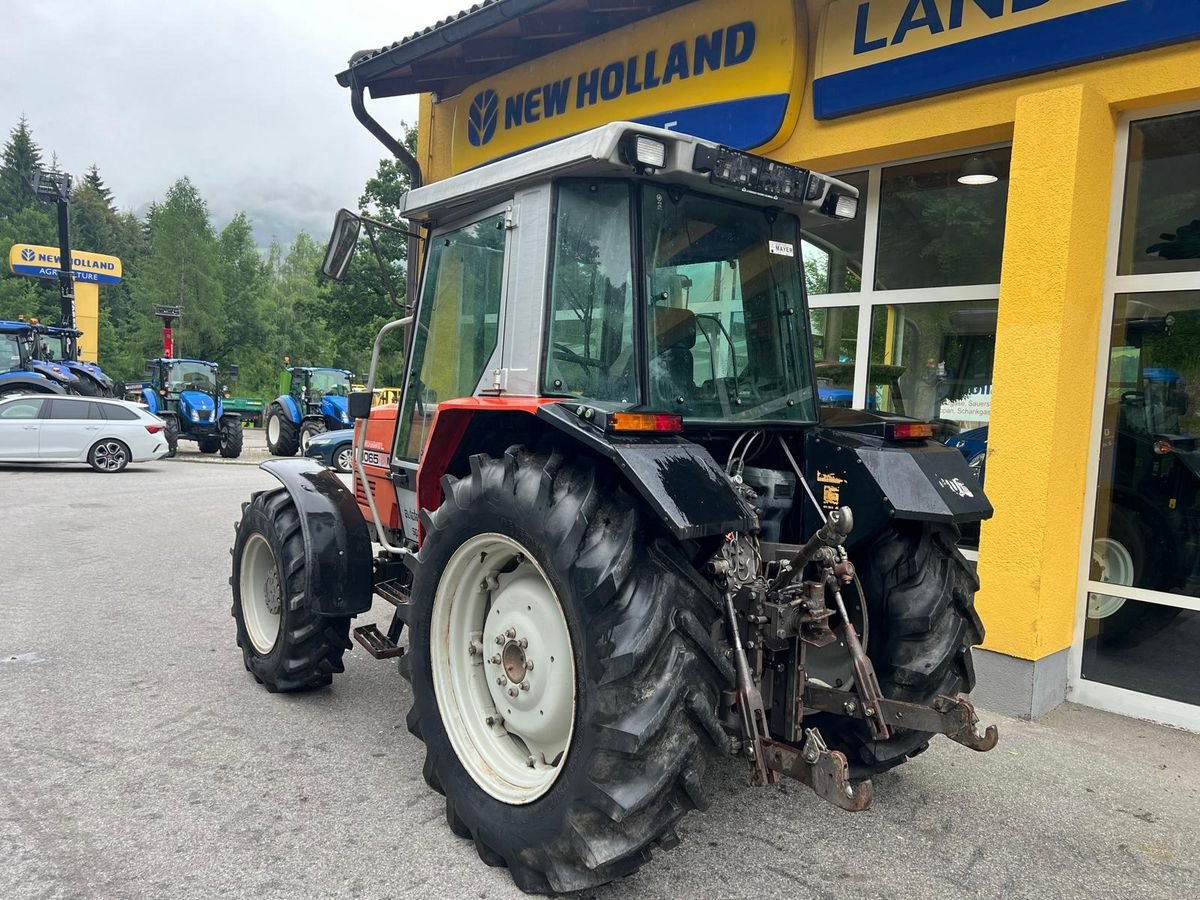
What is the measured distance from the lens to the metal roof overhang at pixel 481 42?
6.39 m

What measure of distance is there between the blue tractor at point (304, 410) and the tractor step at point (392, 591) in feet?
50.1

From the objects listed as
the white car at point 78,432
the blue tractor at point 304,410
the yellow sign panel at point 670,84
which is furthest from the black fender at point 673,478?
the blue tractor at point 304,410

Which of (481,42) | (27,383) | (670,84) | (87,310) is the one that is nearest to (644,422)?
(670,84)

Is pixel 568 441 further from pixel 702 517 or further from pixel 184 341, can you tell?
pixel 184 341

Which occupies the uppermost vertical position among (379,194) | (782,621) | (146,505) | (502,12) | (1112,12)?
(379,194)

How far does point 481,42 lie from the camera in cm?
724

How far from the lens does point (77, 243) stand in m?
62.5

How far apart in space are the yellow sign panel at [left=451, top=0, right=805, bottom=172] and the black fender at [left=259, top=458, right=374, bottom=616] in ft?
12.2

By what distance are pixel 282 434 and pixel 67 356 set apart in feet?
16.9

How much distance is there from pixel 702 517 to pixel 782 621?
48cm

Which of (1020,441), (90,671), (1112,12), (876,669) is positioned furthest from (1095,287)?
(90,671)

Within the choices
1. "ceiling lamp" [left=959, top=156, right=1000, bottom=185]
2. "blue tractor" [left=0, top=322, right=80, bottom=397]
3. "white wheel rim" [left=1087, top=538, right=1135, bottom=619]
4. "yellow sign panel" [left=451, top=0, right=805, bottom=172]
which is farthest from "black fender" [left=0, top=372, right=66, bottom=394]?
"white wheel rim" [left=1087, top=538, right=1135, bottom=619]

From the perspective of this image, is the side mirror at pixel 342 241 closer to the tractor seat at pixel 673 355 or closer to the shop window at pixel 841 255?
the tractor seat at pixel 673 355

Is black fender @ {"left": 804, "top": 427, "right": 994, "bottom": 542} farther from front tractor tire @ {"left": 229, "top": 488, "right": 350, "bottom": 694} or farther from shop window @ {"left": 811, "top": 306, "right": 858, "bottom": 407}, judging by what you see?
shop window @ {"left": 811, "top": 306, "right": 858, "bottom": 407}
